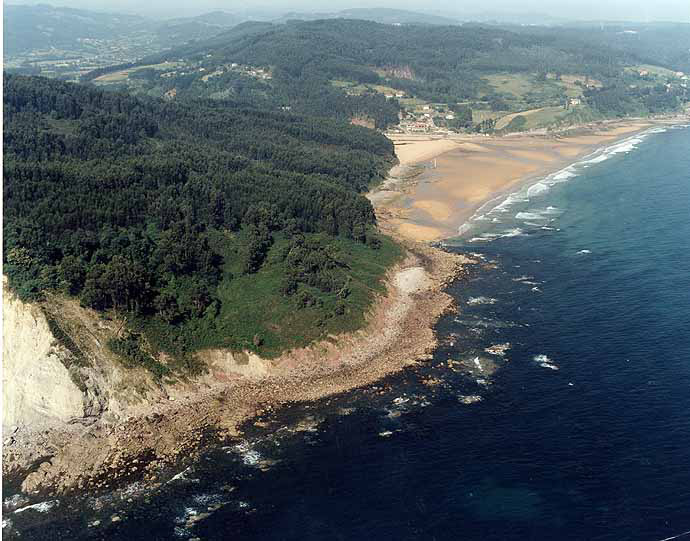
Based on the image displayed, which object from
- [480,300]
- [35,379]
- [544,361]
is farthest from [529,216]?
[35,379]

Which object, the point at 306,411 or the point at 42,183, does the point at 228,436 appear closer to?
the point at 306,411

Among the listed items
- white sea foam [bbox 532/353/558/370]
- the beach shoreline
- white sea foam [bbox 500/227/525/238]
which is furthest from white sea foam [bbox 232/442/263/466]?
white sea foam [bbox 500/227/525/238]

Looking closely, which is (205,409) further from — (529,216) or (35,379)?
(529,216)

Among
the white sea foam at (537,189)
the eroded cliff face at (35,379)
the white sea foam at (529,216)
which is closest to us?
the eroded cliff face at (35,379)

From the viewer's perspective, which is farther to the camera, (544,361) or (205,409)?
(544,361)

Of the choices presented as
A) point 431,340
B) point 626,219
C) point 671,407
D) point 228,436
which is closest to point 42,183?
point 228,436

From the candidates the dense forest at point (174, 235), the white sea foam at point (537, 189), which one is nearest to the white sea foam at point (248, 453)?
the dense forest at point (174, 235)

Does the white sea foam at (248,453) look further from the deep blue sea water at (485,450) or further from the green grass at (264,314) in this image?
the green grass at (264,314)
